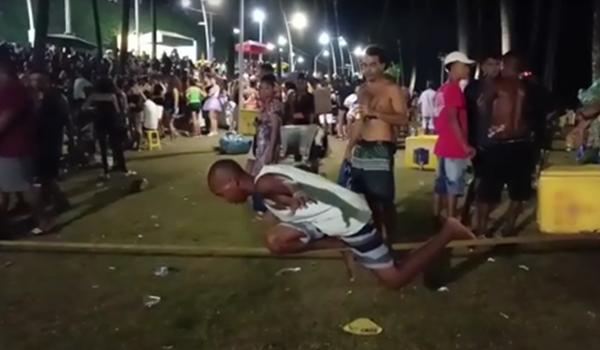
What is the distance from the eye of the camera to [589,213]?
9.85m

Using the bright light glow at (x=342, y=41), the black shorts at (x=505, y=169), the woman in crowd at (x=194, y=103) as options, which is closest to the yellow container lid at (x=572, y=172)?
the black shorts at (x=505, y=169)

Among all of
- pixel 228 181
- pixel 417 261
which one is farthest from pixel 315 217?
pixel 417 261

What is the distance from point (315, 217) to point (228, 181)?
678 mm

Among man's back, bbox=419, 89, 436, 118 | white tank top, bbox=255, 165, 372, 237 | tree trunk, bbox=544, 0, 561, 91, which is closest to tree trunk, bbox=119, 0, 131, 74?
man's back, bbox=419, 89, 436, 118

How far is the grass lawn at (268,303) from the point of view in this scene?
21.4ft

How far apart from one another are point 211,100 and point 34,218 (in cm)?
1766

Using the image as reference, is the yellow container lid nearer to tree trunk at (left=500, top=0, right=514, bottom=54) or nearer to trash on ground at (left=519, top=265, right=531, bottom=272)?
trash on ground at (left=519, top=265, right=531, bottom=272)

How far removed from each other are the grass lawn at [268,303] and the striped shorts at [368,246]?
1.83 ft

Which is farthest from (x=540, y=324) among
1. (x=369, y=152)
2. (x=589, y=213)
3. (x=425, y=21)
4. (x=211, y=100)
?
(x=425, y=21)

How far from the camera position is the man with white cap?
911 cm

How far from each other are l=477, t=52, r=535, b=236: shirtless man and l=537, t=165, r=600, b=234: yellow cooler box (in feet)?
2.02

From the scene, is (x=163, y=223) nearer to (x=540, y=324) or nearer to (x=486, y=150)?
(x=486, y=150)

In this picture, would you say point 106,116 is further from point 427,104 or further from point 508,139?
point 427,104

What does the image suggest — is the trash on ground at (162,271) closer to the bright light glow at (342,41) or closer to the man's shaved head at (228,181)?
the man's shaved head at (228,181)
